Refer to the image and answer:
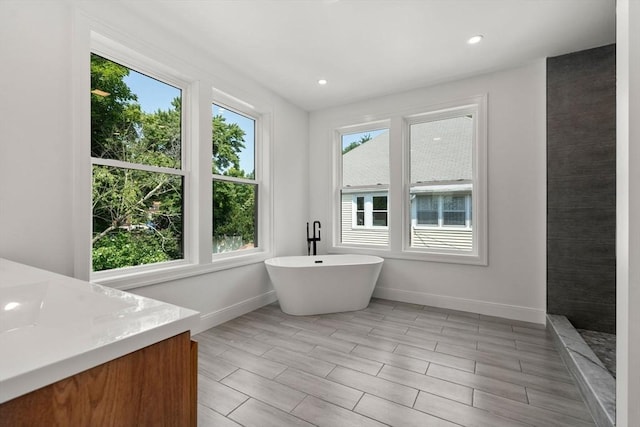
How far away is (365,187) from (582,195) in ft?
7.19

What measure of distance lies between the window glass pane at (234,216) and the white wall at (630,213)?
9.53ft

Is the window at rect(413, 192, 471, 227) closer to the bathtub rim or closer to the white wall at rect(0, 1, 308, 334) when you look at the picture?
the bathtub rim

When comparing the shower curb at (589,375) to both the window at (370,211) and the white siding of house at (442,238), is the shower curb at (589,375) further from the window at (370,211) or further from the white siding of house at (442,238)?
the window at (370,211)

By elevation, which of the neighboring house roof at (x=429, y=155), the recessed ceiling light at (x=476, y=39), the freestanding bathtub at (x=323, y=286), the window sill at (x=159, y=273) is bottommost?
the freestanding bathtub at (x=323, y=286)

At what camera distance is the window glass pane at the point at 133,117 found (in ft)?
6.92

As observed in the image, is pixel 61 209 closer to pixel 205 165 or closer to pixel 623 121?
pixel 205 165

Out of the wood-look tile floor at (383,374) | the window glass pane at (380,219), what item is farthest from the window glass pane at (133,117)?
the window glass pane at (380,219)

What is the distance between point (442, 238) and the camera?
3410mm

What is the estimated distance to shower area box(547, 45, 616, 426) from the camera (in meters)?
2.50

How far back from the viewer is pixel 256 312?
318 cm

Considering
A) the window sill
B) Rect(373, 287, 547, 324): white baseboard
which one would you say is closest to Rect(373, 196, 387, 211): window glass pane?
Rect(373, 287, 547, 324): white baseboard

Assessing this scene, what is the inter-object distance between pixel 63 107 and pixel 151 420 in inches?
81.3

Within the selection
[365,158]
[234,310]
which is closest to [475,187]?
[365,158]

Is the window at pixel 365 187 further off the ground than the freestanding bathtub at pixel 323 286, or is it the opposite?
the window at pixel 365 187
